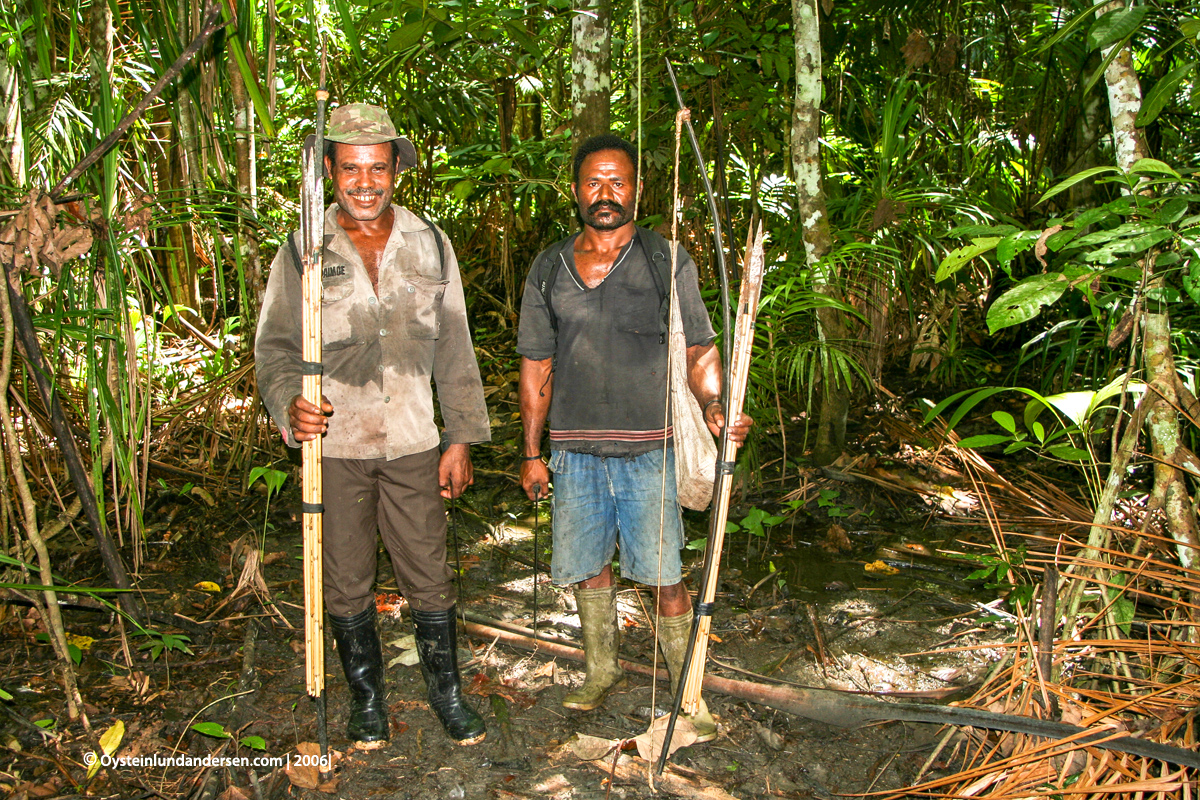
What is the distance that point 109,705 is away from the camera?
9.98ft

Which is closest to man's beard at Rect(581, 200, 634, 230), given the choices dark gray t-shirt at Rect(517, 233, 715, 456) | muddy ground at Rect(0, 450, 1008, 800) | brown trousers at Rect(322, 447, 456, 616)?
dark gray t-shirt at Rect(517, 233, 715, 456)

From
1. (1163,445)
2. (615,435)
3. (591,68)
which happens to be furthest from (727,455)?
(591,68)

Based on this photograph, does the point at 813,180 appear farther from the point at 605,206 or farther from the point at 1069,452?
the point at 1069,452

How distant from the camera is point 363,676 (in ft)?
9.44

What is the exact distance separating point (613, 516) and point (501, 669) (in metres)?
0.88

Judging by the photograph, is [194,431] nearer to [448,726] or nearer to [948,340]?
[448,726]

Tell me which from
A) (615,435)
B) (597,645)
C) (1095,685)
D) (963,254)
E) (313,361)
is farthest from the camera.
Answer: (597,645)

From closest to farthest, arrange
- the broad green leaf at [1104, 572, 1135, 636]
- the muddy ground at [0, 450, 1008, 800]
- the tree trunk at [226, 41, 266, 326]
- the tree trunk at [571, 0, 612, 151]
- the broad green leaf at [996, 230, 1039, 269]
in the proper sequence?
the broad green leaf at [996, 230, 1039, 269] → the broad green leaf at [1104, 572, 1135, 636] → the muddy ground at [0, 450, 1008, 800] → the tree trunk at [571, 0, 612, 151] → the tree trunk at [226, 41, 266, 326]

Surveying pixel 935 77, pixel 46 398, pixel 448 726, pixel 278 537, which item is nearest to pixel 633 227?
pixel 448 726

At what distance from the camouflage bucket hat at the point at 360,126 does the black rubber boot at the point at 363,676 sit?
5.04 feet

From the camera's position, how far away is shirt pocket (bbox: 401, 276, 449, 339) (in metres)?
2.78

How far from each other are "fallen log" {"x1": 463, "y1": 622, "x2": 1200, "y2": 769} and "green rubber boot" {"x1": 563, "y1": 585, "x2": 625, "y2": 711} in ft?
0.61

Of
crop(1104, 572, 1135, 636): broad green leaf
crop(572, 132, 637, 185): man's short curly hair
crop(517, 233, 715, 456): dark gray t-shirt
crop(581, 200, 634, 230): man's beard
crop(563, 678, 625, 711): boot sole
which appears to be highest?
crop(572, 132, 637, 185): man's short curly hair

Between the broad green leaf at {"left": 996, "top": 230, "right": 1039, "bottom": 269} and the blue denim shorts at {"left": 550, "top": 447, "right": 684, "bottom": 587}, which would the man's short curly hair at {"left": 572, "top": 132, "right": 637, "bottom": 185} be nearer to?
the blue denim shorts at {"left": 550, "top": 447, "right": 684, "bottom": 587}
